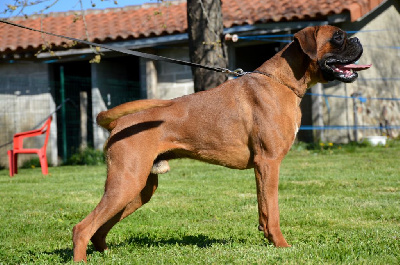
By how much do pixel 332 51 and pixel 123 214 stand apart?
2224 millimetres

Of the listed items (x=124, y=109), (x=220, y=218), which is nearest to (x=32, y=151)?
(x=220, y=218)

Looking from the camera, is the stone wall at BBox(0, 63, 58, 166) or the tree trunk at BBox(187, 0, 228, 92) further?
the stone wall at BBox(0, 63, 58, 166)

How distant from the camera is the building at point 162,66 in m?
14.2

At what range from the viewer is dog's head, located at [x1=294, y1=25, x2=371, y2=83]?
4.80 metres

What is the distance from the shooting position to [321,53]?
4836 mm

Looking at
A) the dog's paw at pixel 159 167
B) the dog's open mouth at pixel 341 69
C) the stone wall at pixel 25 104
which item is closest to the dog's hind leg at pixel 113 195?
the dog's paw at pixel 159 167

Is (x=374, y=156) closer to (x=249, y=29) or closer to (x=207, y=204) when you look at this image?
(x=249, y=29)

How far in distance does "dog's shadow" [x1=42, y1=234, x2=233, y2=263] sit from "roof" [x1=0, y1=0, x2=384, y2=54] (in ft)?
25.5

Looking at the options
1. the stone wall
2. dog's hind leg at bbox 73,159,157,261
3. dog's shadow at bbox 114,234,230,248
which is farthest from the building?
dog's hind leg at bbox 73,159,157,261

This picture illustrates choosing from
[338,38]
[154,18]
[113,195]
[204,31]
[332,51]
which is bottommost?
[113,195]

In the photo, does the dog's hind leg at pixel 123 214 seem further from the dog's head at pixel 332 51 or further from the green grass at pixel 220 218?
the dog's head at pixel 332 51

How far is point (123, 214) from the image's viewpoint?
4891 mm

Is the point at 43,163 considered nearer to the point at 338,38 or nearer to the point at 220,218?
the point at 220,218

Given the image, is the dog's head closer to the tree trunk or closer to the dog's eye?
the dog's eye
